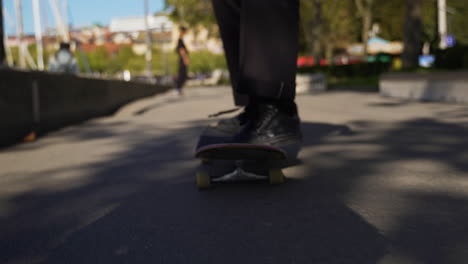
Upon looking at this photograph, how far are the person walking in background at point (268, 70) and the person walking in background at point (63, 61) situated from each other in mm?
11897

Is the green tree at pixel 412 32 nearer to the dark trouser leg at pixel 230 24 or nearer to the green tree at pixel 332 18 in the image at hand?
the dark trouser leg at pixel 230 24

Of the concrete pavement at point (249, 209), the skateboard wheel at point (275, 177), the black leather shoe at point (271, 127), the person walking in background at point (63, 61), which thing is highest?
the person walking in background at point (63, 61)

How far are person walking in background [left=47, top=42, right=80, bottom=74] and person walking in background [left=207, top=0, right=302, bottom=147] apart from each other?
11897 millimetres

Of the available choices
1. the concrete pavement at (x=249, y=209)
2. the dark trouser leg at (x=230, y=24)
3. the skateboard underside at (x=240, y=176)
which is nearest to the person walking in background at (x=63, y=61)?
the concrete pavement at (x=249, y=209)

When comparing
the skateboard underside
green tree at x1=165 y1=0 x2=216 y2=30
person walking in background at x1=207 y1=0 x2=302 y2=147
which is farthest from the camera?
green tree at x1=165 y1=0 x2=216 y2=30

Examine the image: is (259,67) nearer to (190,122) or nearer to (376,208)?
(376,208)

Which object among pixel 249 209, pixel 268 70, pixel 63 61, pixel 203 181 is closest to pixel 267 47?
pixel 268 70

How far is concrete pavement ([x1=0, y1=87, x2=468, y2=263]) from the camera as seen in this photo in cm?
220

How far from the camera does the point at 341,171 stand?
12.7ft

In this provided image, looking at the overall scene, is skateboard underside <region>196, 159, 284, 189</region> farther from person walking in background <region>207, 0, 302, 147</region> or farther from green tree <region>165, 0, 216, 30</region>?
green tree <region>165, 0, 216, 30</region>

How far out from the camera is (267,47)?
3.62 m

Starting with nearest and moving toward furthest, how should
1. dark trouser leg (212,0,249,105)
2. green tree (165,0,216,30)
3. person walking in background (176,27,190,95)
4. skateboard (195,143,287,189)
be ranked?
1. skateboard (195,143,287,189)
2. dark trouser leg (212,0,249,105)
3. person walking in background (176,27,190,95)
4. green tree (165,0,216,30)

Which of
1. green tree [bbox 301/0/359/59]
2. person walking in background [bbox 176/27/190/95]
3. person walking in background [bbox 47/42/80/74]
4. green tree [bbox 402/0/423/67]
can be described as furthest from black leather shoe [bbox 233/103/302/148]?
green tree [bbox 301/0/359/59]

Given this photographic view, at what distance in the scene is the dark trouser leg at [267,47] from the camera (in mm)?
3574
